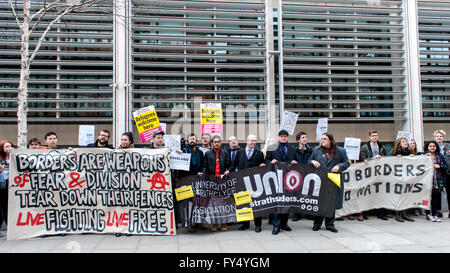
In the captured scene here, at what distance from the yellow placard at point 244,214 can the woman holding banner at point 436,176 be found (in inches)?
160

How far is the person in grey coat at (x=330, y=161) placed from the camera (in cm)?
560

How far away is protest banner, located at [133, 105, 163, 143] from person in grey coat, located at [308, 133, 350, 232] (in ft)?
12.0

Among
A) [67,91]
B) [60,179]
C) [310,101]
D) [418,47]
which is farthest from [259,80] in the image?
[60,179]

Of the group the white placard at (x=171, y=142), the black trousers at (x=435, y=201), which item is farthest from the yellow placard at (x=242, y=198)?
the black trousers at (x=435, y=201)

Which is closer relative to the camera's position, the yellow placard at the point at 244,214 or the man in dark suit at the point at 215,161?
the yellow placard at the point at 244,214

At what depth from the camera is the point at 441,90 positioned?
13.5 metres

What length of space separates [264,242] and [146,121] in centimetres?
390

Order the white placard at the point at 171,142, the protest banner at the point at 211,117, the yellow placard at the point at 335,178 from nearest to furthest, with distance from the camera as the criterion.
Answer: the yellow placard at the point at 335,178 → the white placard at the point at 171,142 → the protest banner at the point at 211,117

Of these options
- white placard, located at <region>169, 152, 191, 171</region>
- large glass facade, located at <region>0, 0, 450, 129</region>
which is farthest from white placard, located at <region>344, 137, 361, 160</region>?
large glass facade, located at <region>0, 0, 450, 129</region>

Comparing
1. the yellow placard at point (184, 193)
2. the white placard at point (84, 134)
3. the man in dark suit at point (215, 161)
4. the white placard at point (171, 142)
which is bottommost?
the yellow placard at point (184, 193)

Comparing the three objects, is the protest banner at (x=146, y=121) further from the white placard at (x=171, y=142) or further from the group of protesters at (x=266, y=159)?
the group of protesters at (x=266, y=159)

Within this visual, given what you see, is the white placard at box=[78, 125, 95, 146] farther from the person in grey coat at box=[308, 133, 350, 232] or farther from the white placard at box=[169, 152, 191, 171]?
the person in grey coat at box=[308, 133, 350, 232]

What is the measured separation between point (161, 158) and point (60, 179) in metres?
1.87

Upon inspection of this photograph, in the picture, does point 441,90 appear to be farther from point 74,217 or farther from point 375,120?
point 74,217
